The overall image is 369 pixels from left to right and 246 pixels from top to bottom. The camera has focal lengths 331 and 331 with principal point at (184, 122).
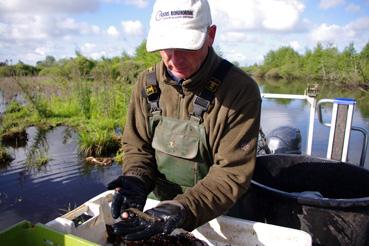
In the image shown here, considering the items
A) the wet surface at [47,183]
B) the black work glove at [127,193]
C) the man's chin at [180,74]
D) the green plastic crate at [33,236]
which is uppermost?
the man's chin at [180,74]

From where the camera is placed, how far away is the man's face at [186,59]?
1.87 m

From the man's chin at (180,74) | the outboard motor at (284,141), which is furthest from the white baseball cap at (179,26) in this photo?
the outboard motor at (284,141)

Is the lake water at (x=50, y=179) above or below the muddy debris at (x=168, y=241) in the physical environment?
below

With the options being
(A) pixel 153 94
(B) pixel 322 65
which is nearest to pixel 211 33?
(A) pixel 153 94

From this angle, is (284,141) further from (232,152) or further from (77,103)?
(77,103)

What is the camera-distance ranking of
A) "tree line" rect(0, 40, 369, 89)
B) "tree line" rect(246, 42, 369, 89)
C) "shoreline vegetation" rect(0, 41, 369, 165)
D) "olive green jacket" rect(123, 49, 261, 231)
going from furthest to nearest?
"tree line" rect(246, 42, 369, 89) → "tree line" rect(0, 40, 369, 89) → "shoreline vegetation" rect(0, 41, 369, 165) → "olive green jacket" rect(123, 49, 261, 231)

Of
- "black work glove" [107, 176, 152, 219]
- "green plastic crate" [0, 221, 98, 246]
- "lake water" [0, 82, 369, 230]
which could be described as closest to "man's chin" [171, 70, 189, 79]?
"black work glove" [107, 176, 152, 219]

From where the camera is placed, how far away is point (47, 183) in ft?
20.7

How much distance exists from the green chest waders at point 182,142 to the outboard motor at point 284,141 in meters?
2.57

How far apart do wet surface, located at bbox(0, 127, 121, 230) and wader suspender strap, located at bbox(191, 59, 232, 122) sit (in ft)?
12.8

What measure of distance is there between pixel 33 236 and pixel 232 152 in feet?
3.61

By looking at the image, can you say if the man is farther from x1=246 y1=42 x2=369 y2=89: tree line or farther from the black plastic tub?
x1=246 y1=42 x2=369 y2=89: tree line

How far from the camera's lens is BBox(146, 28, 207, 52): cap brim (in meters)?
1.75

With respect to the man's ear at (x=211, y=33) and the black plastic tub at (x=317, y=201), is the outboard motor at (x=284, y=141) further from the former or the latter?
the man's ear at (x=211, y=33)
